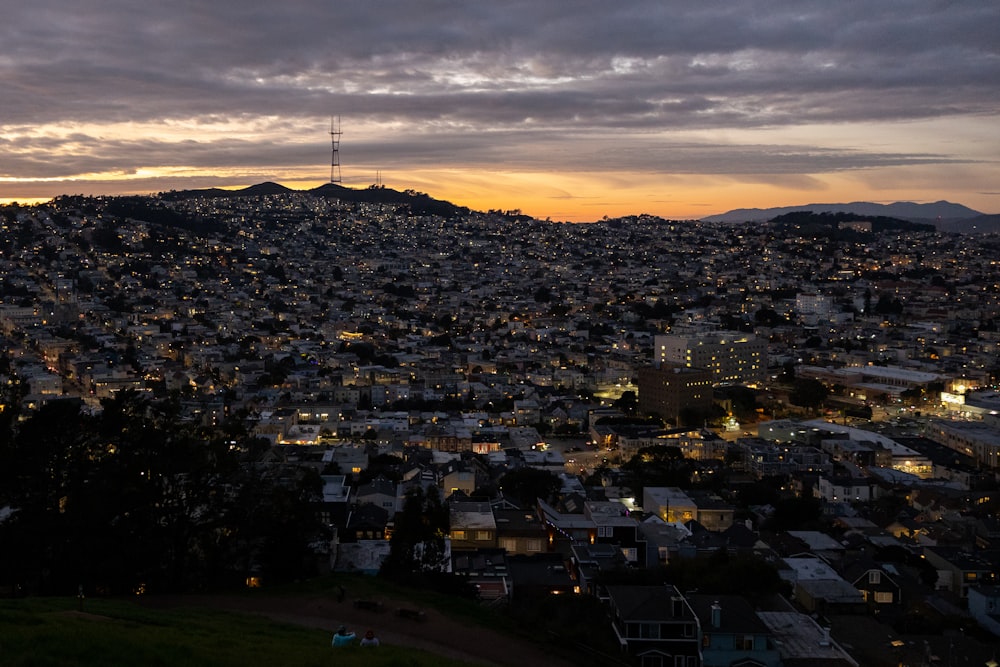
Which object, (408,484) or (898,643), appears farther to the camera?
(408,484)

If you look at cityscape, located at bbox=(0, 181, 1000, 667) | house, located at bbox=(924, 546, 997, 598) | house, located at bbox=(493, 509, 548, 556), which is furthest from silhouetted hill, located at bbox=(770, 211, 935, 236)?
house, located at bbox=(493, 509, 548, 556)

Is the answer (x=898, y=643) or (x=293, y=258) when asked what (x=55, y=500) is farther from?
(x=293, y=258)

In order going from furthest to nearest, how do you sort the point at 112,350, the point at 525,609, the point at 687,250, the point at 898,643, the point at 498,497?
1. the point at 687,250
2. the point at 112,350
3. the point at 498,497
4. the point at 898,643
5. the point at 525,609

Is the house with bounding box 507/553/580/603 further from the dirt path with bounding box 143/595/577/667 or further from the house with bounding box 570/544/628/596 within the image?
the dirt path with bounding box 143/595/577/667

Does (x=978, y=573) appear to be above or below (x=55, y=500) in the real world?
below

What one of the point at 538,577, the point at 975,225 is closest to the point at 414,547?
the point at 538,577

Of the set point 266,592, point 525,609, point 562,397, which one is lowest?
point 562,397

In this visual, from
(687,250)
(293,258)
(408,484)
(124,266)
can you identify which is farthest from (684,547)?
(687,250)
